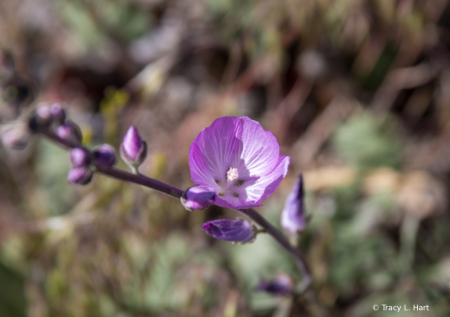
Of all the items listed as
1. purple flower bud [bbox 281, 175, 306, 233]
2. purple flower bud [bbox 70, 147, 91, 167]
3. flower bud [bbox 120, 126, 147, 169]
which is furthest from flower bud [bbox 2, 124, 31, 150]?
purple flower bud [bbox 281, 175, 306, 233]

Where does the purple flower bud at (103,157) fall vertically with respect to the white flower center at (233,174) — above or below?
below

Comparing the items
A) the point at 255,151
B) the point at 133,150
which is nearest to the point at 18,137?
the point at 133,150

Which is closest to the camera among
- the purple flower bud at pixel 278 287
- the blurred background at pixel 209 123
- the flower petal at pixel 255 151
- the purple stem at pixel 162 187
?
the purple stem at pixel 162 187

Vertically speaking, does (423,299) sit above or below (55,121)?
below

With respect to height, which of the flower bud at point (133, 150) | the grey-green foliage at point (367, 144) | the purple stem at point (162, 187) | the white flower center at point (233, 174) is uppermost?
the grey-green foliage at point (367, 144)

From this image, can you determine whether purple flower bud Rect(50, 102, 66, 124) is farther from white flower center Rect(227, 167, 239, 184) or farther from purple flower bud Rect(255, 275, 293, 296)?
purple flower bud Rect(255, 275, 293, 296)

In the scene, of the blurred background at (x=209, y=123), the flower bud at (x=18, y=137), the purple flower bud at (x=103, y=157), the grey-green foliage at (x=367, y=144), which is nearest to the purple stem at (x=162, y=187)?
the purple flower bud at (x=103, y=157)

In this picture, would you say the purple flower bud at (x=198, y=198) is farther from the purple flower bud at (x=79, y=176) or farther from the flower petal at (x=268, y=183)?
the purple flower bud at (x=79, y=176)

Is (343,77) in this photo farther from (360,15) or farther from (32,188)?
(32,188)

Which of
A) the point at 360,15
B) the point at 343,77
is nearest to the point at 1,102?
the point at 360,15
